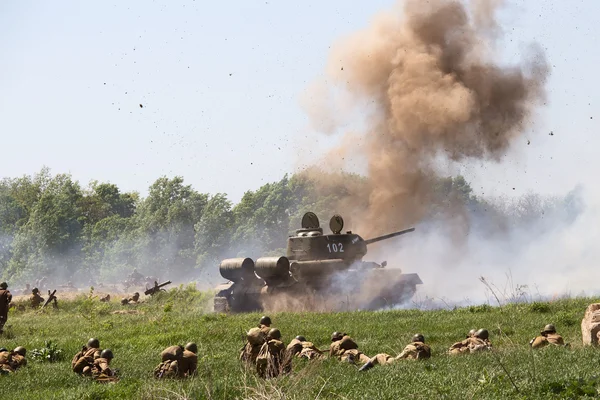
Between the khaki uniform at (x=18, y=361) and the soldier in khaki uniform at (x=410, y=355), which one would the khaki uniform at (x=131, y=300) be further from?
the soldier in khaki uniform at (x=410, y=355)

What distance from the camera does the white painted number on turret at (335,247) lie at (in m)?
34.1

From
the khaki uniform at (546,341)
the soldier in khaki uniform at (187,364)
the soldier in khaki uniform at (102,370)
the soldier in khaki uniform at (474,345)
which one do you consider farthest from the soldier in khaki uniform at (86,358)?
the khaki uniform at (546,341)

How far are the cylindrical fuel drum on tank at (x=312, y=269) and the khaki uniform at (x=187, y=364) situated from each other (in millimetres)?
16941

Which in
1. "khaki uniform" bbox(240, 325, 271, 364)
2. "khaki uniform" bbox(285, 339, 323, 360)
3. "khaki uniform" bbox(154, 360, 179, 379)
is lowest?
"khaki uniform" bbox(285, 339, 323, 360)

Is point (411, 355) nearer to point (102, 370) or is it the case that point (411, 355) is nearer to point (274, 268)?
point (102, 370)

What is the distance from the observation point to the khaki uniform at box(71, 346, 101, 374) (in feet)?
57.1

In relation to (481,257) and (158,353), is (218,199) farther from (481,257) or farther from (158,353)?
(158,353)

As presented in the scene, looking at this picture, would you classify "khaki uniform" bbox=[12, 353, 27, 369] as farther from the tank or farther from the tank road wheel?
the tank road wheel

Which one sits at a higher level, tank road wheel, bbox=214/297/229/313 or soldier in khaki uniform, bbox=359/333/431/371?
tank road wheel, bbox=214/297/229/313

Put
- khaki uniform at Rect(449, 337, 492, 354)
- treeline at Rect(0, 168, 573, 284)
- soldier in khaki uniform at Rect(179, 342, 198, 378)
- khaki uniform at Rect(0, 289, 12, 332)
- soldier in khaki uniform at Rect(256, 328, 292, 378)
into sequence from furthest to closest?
1. treeline at Rect(0, 168, 573, 284)
2. khaki uniform at Rect(0, 289, 12, 332)
3. khaki uniform at Rect(449, 337, 492, 354)
4. soldier in khaki uniform at Rect(179, 342, 198, 378)
5. soldier in khaki uniform at Rect(256, 328, 292, 378)

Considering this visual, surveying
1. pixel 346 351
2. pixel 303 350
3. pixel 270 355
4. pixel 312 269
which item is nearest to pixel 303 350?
pixel 303 350

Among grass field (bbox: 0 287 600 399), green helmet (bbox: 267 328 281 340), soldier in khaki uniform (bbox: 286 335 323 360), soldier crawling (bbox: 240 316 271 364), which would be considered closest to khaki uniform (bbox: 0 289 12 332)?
grass field (bbox: 0 287 600 399)

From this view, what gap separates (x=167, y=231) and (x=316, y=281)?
6023 centimetres

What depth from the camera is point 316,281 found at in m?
33.1
